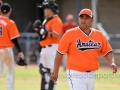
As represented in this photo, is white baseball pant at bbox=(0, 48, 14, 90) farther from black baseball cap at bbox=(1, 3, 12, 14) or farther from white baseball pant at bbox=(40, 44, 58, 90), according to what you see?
black baseball cap at bbox=(1, 3, 12, 14)

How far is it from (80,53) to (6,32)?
2890 millimetres

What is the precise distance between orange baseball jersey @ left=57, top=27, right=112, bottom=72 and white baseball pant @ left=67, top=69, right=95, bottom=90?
7 centimetres

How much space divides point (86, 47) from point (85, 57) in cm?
16

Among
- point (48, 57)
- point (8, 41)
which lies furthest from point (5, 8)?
point (48, 57)

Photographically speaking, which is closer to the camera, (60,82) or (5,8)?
(5,8)

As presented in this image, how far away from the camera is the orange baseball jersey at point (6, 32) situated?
9.62 m

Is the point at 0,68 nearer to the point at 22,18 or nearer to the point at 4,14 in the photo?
the point at 4,14

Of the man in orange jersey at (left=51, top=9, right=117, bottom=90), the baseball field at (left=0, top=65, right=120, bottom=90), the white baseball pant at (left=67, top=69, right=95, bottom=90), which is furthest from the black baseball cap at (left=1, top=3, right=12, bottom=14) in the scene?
the white baseball pant at (left=67, top=69, right=95, bottom=90)

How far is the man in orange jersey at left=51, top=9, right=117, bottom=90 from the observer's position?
23.4 feet

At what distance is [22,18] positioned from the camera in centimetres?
2356

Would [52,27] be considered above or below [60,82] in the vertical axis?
above

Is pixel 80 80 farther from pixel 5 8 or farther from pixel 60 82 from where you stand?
pixel 60 82

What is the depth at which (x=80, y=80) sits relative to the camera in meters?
7.09

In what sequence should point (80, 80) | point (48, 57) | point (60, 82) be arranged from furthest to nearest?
1. point (60, 82)
2. point (48, 57)
3. point (80, 80)
